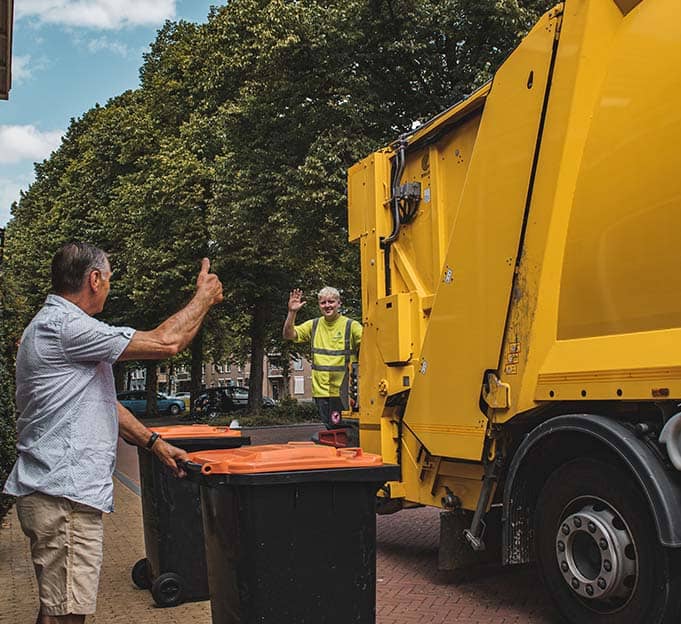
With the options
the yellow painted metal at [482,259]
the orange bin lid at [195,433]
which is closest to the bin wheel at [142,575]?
the orange bin lid at [195,433]


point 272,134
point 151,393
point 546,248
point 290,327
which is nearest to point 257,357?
point 272,134

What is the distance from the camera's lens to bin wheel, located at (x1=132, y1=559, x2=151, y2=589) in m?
5.56

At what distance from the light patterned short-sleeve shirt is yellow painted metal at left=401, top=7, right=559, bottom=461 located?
7.61 ft

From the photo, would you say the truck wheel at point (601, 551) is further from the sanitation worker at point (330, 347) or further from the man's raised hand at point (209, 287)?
the sanitation worker at point (330, 347)

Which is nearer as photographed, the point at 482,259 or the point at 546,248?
the point at 546,248

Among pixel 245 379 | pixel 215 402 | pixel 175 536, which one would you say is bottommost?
pixel 245 379

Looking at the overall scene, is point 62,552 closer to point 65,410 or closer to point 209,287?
point 65,410

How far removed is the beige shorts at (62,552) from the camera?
9.67ft

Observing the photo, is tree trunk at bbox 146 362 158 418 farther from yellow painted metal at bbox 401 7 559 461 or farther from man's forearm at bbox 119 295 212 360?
man's forearm at bbox 119 295 212 360

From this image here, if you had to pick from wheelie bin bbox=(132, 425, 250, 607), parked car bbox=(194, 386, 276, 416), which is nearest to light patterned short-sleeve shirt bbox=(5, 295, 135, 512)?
wheelie bin bbox=(132, 425, 250, 607)

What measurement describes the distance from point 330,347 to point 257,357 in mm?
19737

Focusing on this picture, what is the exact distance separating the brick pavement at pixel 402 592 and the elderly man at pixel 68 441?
1.99m

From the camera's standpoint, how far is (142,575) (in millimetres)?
5598

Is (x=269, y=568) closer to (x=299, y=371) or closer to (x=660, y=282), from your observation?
(x=660, y=282)
